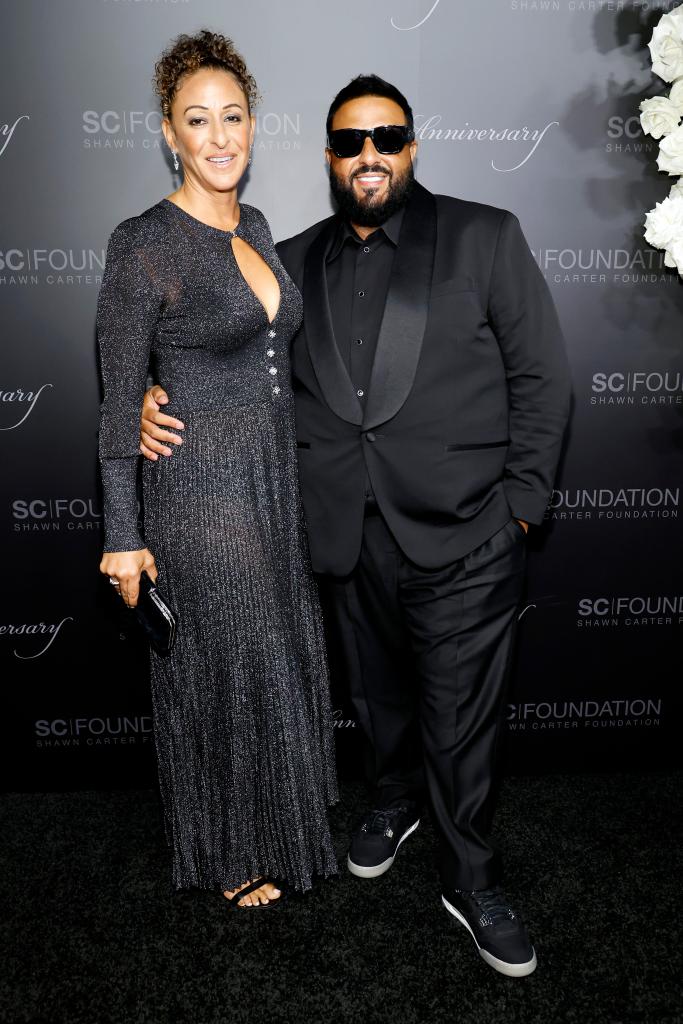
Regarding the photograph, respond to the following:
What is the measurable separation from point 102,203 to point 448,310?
3.76 ft

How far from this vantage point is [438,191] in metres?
2.53

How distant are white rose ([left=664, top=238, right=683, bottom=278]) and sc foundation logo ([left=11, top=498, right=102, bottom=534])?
6.14ft

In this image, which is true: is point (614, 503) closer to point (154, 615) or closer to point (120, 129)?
point (154, 615)

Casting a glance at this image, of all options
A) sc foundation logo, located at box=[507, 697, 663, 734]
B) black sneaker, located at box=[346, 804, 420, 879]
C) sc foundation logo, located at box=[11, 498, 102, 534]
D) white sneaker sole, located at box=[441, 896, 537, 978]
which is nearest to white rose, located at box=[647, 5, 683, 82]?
sc foundation logo, located at box=[507, 697, 663, 734]

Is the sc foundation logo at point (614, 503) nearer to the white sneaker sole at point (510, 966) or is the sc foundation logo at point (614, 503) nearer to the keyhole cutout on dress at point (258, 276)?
the keyhole cutout on dress at point (258, 276)

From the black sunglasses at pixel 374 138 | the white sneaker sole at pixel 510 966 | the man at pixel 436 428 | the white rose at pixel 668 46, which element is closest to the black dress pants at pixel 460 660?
the man at pixel 436 428

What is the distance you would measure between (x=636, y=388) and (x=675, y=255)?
0.41 meters

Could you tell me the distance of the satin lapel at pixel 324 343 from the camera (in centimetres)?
205

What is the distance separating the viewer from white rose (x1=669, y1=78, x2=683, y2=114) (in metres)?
2.34

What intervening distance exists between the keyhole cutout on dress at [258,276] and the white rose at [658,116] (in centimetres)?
118

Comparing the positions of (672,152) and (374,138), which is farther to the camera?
(672,152)

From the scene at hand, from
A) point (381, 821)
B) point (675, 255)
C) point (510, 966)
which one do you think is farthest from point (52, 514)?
point (675, 255)

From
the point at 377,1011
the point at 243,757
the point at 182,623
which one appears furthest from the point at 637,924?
the point at 182,623

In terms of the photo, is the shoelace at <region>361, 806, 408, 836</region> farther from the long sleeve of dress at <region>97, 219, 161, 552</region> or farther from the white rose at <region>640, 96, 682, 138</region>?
the white rose at <region>640, 96, 682, 138</region>
